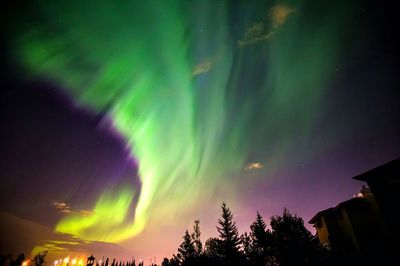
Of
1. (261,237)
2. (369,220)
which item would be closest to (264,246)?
(261,237)

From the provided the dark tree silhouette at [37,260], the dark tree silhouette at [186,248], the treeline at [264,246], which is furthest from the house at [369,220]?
the dark tree silhouette at [37,260]

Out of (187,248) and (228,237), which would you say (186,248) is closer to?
(187,248)

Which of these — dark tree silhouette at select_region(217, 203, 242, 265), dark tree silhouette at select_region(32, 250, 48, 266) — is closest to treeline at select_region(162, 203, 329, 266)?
dark tree silhouette at select_region(217, 203, 242, 265)

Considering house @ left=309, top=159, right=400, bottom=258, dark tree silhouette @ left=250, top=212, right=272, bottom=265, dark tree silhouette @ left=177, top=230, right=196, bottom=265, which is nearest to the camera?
house @ left=309, top=159, right=400, bottom=258

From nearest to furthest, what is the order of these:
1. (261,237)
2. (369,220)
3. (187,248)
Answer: (369,220) → (261,237) → (187,248)

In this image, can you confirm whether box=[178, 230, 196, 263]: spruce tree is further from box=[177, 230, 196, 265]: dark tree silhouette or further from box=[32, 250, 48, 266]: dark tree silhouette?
box=[32, 250, 48, 266]: dark tree silhouette

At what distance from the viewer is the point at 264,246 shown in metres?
38.0

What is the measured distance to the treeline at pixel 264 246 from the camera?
2505cm

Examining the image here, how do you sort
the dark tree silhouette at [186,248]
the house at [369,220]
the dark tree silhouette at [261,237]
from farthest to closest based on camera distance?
1. the dark tree silhouette at [186,248]
2. the dark tree silhouette at [261,237]
3. the house at [369,220]

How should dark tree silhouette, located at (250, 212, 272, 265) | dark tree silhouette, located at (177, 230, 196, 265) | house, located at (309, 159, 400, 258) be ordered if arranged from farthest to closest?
dark tree silhouette, located at (177, 230, 196, 265) < dark tree silhouette, located at (250, 212, 272, 265) < house, located at (309, 159, 400, 258)

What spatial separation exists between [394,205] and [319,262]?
885 cm

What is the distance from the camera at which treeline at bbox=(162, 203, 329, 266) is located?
25.0 metres

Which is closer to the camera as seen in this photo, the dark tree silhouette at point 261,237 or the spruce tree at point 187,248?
the dark tree silhouette at point 261,237

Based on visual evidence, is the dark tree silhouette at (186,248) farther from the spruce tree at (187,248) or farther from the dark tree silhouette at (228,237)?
the dark tree silhouette at (228,237)
